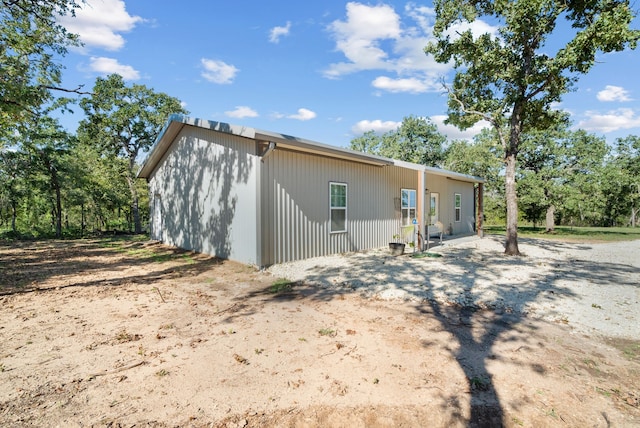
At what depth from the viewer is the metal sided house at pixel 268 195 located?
24.6ft

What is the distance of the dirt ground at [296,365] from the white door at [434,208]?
33.2ft

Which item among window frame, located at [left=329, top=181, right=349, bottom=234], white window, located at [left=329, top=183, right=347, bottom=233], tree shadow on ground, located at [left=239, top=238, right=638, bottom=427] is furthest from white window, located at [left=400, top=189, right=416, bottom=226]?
white window, located at [left=329, top=183, right=347, bottom=233]

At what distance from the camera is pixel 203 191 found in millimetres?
9562

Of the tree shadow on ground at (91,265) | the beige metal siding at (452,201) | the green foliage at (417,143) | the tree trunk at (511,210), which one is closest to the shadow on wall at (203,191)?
the tree shadow on ground at (91,265)

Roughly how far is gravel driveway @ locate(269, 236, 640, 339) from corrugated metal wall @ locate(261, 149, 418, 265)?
0.50 m

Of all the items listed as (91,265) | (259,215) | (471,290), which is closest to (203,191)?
(259,215)

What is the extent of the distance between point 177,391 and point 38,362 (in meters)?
1.69

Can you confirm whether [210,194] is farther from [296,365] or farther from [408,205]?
[408,205]

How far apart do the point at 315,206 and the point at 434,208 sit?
820 cm

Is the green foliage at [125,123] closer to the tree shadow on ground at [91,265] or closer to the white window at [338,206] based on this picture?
the tree shadow on ground at [91,265]

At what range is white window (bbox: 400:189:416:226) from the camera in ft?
41.1

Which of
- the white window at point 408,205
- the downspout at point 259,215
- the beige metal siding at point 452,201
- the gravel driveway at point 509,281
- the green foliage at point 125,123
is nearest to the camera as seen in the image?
the gravel driveway at point 509,281

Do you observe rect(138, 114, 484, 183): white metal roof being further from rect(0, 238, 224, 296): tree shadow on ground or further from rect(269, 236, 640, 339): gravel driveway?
rect(0, 238, 224, 296): tree shadow on ground

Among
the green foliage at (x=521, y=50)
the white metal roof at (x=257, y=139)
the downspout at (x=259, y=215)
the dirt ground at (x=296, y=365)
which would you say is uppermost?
the green foliage at (x=521, y=50)
